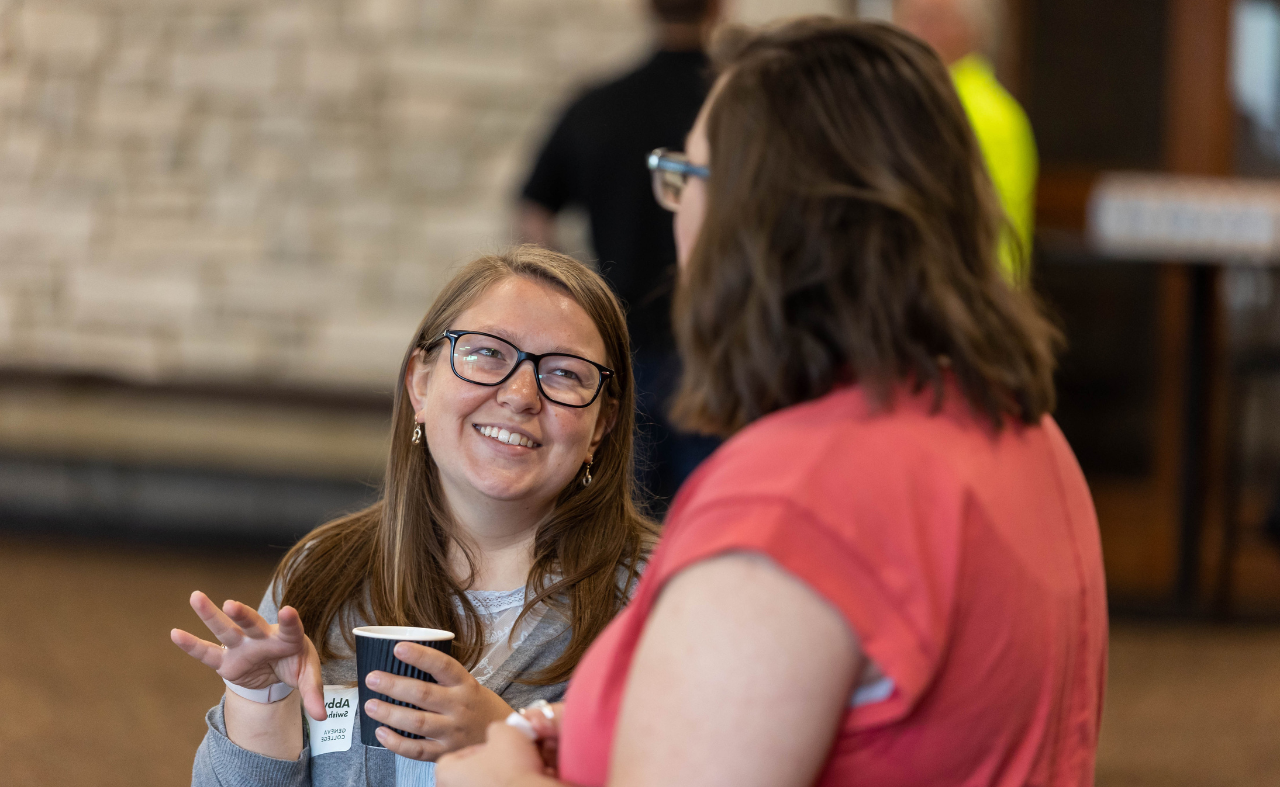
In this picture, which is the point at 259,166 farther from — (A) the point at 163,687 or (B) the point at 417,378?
(B) the point at 417,378

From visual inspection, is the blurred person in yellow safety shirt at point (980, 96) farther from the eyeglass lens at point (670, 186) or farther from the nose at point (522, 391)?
the eyeglass lens at point (670, 186)

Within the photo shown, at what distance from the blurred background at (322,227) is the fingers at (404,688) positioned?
3.51m

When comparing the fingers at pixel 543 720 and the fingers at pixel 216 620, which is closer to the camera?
the fingers at pixel 543 720

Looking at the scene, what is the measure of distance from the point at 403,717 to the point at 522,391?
1.42 ft

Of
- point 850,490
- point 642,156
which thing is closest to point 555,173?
point 642,156

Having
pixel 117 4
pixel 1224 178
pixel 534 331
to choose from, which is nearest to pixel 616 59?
pixel 117 4

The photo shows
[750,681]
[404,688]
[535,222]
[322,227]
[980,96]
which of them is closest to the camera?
[750,681]

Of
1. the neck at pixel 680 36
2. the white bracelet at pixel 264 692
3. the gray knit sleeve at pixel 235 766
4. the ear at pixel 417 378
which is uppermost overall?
the neck at pixel 680 36

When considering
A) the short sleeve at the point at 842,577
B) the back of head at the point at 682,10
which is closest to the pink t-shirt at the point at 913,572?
the short sleeve at the point at 842,577

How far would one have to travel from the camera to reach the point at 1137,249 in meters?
4.14

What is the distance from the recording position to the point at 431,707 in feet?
3.68

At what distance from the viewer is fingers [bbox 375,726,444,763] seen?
1.12 metres

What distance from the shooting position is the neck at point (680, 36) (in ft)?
10.4

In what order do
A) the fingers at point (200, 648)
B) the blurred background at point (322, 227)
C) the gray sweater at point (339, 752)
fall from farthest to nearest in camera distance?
the blurred background at point (322, 227) < the gray sweater at point (339, 752) < the fingers at point (200, 648)
